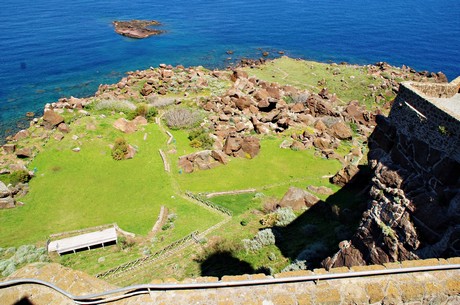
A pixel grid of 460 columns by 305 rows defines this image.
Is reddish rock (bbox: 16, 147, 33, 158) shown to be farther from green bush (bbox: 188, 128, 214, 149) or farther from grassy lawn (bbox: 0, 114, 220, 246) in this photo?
green bush (bbox: 188, 128, 214, 149)

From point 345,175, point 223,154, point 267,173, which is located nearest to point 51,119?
point 223,154

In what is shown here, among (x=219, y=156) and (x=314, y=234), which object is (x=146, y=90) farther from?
→ (x=314, y=234)

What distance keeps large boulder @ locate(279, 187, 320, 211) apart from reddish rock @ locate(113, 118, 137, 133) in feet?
58.7

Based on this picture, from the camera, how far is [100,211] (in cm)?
2231

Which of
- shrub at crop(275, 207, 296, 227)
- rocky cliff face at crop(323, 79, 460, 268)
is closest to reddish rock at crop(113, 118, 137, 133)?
shrub at crop(275, 207, 296, 227)

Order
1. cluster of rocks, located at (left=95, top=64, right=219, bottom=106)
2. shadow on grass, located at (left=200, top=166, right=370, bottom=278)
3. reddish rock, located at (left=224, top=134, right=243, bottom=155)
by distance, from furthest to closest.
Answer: cluster of rocks, located at (left=95, top=64, right=219, bottom=106) → reddish rock, located at (left=224, top=134, right=243, bottom=155) → shadow on grass, located at (left=200, top=166, right=370, bottom=278)

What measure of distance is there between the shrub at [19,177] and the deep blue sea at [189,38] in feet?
71.5

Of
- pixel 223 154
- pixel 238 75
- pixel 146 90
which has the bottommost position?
pixel 223 154

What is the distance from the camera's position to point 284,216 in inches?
851

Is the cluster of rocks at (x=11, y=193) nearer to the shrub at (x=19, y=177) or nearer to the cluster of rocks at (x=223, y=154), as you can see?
the shrub at (x=19, y=177)

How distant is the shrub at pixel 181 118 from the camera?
1363 inches

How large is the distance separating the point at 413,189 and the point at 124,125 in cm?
2802

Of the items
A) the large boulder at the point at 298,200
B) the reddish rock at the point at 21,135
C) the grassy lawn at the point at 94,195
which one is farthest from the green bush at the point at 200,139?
the reddish rock at the point at 21,135

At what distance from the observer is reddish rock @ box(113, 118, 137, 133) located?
32.4 m
